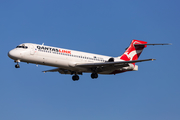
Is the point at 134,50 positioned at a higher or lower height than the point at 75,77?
higher

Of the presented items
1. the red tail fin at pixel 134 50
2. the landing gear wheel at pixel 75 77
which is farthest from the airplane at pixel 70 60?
the red tail fin at pixel 134 50

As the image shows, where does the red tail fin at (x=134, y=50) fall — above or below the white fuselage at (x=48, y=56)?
above

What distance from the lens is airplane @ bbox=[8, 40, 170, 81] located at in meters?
38.0

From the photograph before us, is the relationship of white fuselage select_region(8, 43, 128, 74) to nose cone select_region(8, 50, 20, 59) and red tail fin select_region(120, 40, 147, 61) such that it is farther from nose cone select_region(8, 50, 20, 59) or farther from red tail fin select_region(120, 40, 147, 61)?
red tail fin select_region(120, 40, 147, 61)

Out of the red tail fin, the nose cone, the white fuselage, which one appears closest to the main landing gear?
the white fuselage

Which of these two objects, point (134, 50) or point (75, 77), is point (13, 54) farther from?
point (134, 50)

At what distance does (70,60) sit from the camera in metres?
39.8

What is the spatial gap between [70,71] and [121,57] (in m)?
8.64

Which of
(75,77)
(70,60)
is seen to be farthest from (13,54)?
(75,77)

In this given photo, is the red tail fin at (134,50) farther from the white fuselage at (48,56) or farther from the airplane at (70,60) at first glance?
the white fuselage at (48,56)

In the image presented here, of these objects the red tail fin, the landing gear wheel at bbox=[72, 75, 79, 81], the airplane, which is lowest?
the landing gear wheel at bbox=[72, 75, 79, 81]

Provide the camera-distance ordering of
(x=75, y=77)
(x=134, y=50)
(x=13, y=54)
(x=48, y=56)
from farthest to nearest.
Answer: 1. (x=134, y=50)
2. (x=75, y=77)
3. (x=48, y=56)
4. (x=13, y=54)

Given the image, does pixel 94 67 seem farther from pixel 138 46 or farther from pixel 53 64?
pixel 138 46

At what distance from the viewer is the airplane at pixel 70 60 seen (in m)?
38.0
